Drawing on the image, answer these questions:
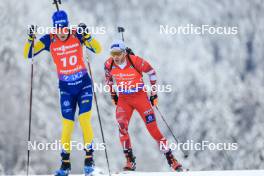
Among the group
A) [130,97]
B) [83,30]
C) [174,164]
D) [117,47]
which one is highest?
[83,30]

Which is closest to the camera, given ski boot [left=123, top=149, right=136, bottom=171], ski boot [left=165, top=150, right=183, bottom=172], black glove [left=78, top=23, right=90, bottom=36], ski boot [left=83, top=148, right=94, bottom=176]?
ski boot [left=83, top=148, right=94, bottom=176]

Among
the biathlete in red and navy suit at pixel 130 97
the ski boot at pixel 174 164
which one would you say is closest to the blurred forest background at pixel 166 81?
the ski boot at pixel 174 164

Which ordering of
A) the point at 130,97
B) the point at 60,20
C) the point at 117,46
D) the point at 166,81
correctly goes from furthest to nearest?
1. the point at 166,81
2. the point at 130,97
3. the point at 117,46
4. the point at 60,20

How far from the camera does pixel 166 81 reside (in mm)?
Result: 40500

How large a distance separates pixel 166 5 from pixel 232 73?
7941mm

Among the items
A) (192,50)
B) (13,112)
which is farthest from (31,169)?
(192,50)

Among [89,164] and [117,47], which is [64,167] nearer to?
[89,164]

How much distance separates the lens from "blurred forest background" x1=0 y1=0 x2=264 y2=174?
36.2 meters

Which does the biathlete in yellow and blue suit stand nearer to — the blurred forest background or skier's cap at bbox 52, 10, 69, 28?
skier's cap at bbox 52, 10, 69, 28

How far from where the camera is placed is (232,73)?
1523 inches

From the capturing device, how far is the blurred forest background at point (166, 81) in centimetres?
3625

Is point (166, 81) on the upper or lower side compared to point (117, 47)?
upper

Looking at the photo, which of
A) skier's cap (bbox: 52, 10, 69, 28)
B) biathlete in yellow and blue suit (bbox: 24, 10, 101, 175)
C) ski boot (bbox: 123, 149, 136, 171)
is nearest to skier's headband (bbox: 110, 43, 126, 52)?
biathlete in yellow and blue suit (bbox: 24, 10, 101, 175)

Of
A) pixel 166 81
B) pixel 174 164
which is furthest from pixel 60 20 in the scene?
pixel 166 81
